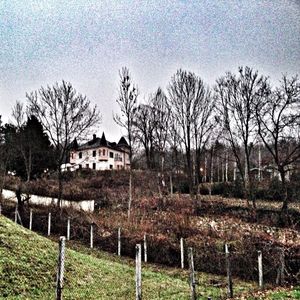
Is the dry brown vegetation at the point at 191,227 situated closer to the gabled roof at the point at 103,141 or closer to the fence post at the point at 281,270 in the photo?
the fence post at the point at 281,270

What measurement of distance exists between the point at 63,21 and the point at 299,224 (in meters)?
6.79

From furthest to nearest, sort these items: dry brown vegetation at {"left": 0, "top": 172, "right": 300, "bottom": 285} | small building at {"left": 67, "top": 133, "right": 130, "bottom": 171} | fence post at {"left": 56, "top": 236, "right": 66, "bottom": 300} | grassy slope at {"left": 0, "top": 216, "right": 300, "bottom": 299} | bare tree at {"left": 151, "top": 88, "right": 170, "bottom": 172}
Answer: small building at {"left": 67, "top": 133, "right": 130, "bottom": 171} → bare tree at {"left": 151, "top": 88, "right": 170, "bottom": 172} → dry brown vegetation at {"left": 0, "top": 172, "right": 300, "bottom": 285} → grassy slope at {"left": 0, "top": 216, "right": 300, "bottom": 299} → fence post at {"left": 56, "top": 236, "right": 66, "bottom": 300}

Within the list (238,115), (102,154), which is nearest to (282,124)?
(238,115)

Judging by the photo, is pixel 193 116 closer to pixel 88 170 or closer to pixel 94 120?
pixel 94 120

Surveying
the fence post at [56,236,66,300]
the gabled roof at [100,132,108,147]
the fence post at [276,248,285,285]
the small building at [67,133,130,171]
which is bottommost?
the fence post at [276,248,285,285]

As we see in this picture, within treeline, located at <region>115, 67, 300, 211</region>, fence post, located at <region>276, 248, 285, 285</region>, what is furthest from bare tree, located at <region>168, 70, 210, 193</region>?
fence post, located at <region>276, 248, 285, 285</region>

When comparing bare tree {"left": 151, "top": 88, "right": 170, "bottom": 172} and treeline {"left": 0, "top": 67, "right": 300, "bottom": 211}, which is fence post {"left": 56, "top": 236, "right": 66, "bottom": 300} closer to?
treeline {"left": 0, "top": 67, "right": 300, "bottom": 211}

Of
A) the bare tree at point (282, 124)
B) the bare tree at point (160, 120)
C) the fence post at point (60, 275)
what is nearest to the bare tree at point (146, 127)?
the bare tree at point (160, 120)

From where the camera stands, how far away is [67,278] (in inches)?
136

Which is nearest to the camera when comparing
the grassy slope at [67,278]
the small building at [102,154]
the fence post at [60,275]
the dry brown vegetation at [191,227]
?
the fence post at [60,275]

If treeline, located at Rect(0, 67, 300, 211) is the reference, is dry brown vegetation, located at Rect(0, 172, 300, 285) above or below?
below

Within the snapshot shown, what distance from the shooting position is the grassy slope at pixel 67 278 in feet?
9.66

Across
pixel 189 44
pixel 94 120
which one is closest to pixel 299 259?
pixel 189 44

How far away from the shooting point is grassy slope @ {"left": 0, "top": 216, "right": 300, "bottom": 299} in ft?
9.66
